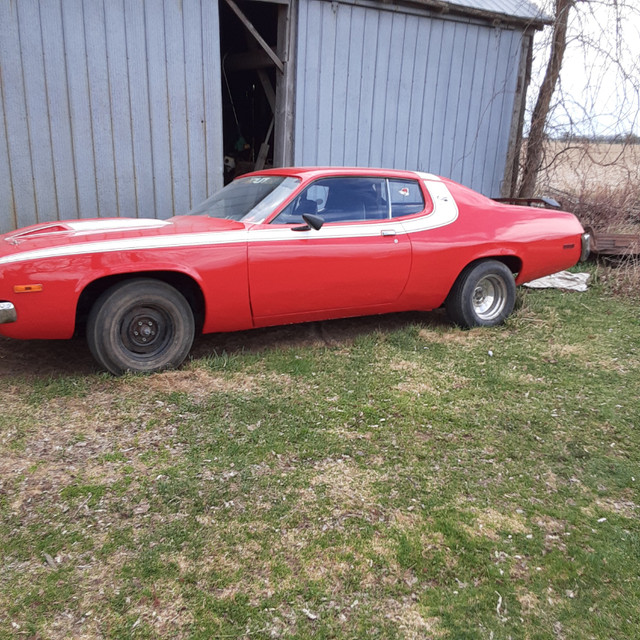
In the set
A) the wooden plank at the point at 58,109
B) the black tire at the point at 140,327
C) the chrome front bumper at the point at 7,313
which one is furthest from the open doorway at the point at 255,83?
the chrome front bumper at the point at 7,313

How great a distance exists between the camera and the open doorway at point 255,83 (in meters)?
7.06

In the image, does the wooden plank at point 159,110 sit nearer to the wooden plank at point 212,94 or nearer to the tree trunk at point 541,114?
the wooden plank at point 212,94

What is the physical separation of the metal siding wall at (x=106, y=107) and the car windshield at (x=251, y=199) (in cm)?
212

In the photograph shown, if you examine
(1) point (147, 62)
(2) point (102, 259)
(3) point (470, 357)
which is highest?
(1) point (147, 62)

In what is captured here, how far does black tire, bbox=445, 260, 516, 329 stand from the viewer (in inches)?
197

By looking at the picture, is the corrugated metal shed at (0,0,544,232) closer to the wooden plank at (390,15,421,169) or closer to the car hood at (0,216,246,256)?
the wooden plank at (390,15,421,169)

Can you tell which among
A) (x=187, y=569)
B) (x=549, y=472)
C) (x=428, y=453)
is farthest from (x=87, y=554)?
(x=549, y=472)

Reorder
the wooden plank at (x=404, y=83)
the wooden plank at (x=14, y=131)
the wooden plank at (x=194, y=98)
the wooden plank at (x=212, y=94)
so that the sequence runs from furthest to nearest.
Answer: the wooden plank at (x=404, y=83) < the wooden plank at (x=212, y=94) < the wooden plank at (x=194, y=98) < the wooden plank at (x=14, y=131)

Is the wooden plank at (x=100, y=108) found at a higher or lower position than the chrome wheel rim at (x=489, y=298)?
higher

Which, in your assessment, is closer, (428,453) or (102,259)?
(428,453)

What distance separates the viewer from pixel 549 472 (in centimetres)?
289

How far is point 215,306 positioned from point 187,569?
207 cm

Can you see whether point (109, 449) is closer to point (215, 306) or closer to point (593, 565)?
point (215, 306)

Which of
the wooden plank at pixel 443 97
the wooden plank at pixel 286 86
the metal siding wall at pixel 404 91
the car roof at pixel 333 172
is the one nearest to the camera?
the car roof at pixel 333 172
